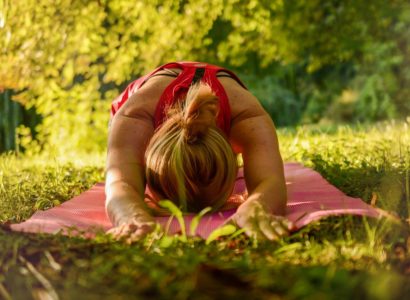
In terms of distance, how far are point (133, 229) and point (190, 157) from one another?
1.48 feet

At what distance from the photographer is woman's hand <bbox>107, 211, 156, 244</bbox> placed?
2.17m

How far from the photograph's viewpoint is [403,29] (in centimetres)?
1656

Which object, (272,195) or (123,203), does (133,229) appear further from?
(272,195)

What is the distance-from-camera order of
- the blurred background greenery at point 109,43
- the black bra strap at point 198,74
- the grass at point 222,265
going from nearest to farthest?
1. the grass at point 222,265
2. the black bra strap at point 198,74
3. the blurred background greenery at point 109,43

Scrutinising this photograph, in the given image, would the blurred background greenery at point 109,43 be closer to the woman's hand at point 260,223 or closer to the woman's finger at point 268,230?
the woman's hand at point 260,223

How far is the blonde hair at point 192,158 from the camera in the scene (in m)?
2.59

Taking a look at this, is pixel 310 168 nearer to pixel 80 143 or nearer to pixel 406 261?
pixel 406 261

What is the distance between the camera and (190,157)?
8.45ft

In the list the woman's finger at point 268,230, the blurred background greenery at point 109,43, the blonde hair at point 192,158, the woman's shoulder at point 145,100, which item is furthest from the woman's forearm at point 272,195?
the blurred background greenery at point 109,43

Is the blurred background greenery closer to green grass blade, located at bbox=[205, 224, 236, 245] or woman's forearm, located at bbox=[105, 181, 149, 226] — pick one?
woman's forearm, located at bbox=[105, 181, 149, 226]

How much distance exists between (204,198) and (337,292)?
1.39m

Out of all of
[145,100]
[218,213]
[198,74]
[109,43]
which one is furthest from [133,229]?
[109,43]

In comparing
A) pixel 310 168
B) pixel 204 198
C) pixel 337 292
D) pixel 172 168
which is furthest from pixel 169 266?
pixel 310 168

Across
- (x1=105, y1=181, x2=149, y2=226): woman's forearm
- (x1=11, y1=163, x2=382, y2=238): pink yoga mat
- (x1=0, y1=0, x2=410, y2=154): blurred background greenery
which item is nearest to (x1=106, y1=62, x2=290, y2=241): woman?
(x1=105, y1=181, x2=149, y2=226): woman's forearm
